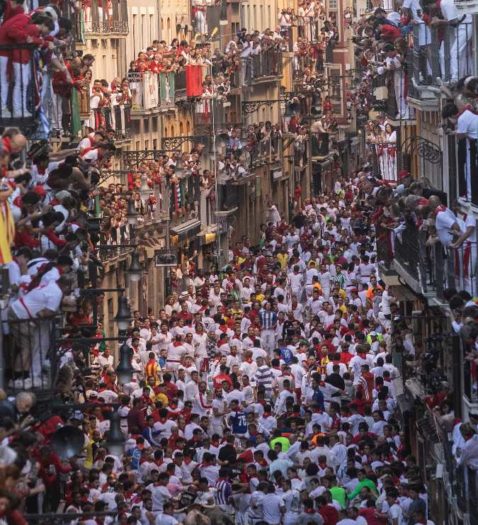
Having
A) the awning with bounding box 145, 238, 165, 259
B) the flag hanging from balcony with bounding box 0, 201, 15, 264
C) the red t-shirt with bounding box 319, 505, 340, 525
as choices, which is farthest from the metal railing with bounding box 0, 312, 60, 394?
the awning with bounding box 145, 238, 165, 259

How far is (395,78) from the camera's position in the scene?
166ft

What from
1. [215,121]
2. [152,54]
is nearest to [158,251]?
[152,54]

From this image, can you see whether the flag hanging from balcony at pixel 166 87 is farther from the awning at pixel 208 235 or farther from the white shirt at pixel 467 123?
the white shirt at pixel 467 123

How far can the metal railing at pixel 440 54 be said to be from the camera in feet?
127

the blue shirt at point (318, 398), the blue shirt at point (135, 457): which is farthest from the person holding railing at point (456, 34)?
the blue shirt at point (135, 457)

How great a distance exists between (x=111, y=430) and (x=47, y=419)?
2943mm

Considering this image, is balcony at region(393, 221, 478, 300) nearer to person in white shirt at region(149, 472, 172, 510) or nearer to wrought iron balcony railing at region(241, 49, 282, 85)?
person in white shirt at region(149, 472, 172, 510)

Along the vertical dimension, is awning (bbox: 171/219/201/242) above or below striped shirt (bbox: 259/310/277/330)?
below

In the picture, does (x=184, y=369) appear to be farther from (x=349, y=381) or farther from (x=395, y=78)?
(x=395, y=78)

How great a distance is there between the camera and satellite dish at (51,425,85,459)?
32.3 m

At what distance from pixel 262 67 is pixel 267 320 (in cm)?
4756

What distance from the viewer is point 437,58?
137 feet

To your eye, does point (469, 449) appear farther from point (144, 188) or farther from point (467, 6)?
point (144, 188)

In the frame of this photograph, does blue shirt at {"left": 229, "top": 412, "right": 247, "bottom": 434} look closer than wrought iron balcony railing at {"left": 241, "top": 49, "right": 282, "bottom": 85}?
Yes
